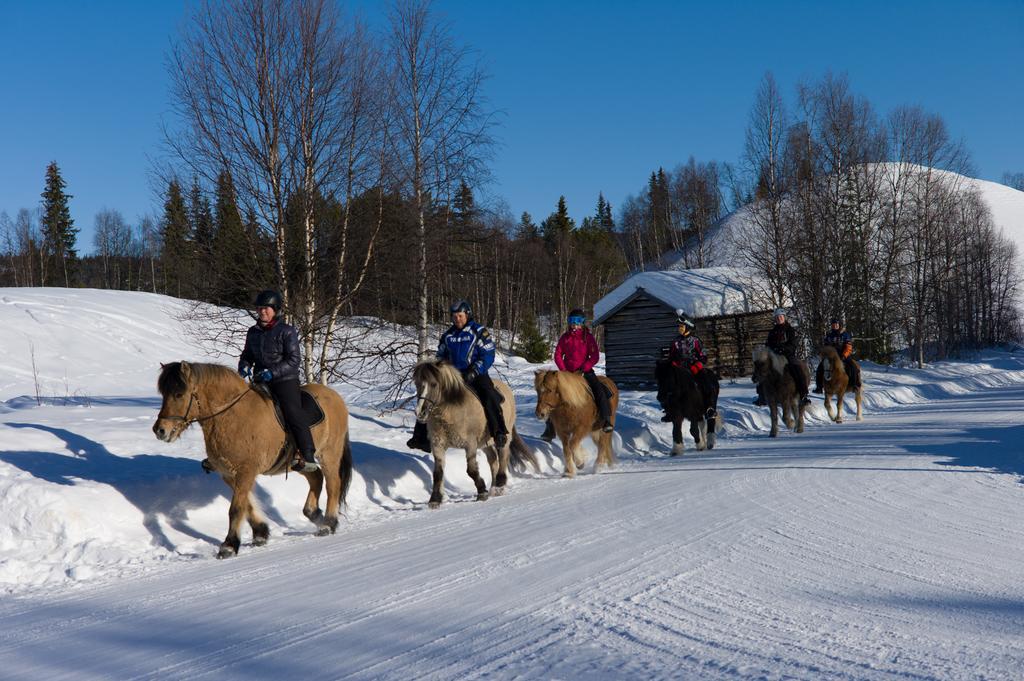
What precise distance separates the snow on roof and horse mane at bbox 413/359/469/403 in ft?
73.4

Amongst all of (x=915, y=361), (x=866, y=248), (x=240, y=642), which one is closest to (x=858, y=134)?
(x=866, y=248)

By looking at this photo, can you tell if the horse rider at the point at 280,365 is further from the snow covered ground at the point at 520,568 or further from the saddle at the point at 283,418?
the snow covered ground at the point at 520,568

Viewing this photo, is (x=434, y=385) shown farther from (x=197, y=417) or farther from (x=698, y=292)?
(x=698, y=292)

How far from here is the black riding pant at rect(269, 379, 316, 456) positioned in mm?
7762

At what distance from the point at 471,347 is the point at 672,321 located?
72.2ft

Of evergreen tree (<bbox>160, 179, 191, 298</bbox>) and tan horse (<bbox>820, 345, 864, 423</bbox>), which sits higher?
evergreen tree (<bbox>160, 179, 191, 298</bbox>)

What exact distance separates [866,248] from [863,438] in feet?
72.8

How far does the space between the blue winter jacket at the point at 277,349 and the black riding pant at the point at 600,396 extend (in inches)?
210

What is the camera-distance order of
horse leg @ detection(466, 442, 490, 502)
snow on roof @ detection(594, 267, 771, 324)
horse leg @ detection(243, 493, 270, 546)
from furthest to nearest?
1. snow on roof @ detection(594, 267, 771, 324)
2. horse leg @ detection(466, 442, 490, 502)
3. horse leg @ detection(243, 493, 270, 546)

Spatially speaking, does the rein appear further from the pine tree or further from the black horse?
the pine tree

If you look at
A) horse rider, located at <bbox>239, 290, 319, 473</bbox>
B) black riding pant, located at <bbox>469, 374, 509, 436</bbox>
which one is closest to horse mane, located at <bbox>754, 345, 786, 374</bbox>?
black riding pant, located at <bbox>469, 374, 509, 436</bbox>

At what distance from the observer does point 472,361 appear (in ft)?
33.6

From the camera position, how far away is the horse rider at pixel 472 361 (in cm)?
995

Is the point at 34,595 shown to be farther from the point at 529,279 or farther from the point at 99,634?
the point at 529,279
